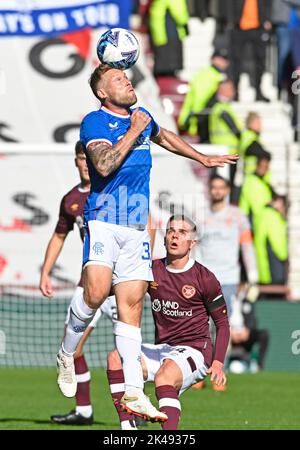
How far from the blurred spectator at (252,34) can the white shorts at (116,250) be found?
12.0m

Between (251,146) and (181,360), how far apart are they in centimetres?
941

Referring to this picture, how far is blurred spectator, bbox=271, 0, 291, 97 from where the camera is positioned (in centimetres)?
2061

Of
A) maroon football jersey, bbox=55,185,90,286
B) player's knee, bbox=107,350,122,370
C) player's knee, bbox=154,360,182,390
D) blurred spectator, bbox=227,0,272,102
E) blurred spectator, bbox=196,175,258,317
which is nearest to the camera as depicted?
player's knee, bbox=154,360,182,390

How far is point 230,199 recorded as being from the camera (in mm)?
17734

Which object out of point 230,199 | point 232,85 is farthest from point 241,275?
point 232,85

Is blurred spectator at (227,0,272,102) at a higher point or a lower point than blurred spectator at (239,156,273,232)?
higher

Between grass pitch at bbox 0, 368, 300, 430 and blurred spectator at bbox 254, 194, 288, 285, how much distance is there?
6.31 feet

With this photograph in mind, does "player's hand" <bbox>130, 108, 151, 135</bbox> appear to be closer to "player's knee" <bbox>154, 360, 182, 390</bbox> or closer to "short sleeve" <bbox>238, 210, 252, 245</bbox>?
"player's knee" <bbox>154, 360, 182, 390</bbox>

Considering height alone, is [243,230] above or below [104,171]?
below

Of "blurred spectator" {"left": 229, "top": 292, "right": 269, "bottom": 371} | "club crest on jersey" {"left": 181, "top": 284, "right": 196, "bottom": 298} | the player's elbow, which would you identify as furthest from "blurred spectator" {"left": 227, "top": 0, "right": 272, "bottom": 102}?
the player's elbow

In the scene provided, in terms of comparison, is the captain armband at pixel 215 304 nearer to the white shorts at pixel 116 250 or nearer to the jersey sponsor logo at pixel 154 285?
the jersey sponsor logo at pixel 154 285

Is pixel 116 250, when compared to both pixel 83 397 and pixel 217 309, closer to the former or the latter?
pixel 217 309

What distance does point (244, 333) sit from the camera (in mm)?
16797

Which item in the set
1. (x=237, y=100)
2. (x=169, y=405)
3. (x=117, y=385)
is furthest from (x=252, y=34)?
(x=169, y=405)
